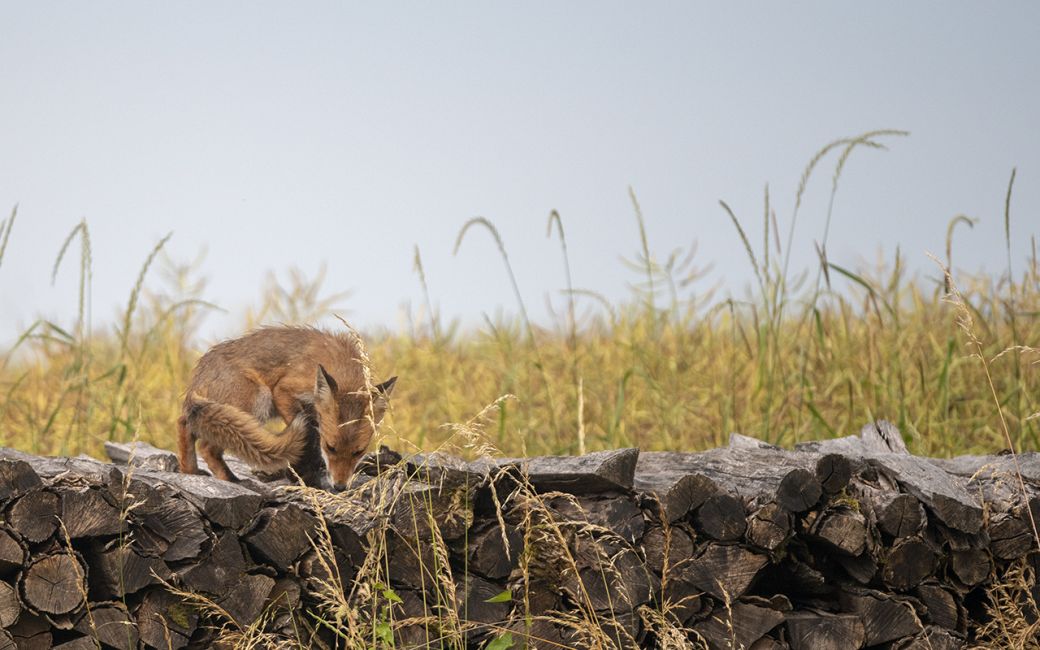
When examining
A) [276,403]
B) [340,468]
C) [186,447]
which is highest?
[276,403]

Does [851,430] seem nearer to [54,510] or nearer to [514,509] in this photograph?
[514,509]

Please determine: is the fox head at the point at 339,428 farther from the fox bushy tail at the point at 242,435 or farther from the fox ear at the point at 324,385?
the fox bushy tail at the point at 242,435

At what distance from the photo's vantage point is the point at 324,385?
16.1 ft

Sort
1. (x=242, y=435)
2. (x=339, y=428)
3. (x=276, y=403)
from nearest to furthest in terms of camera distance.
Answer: (x=242, y=435)
(x=339, y=428)
(x=276, y=403)

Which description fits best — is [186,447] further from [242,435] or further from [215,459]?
[242,435]

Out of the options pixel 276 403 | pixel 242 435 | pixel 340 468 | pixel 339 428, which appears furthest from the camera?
pixel 276 403

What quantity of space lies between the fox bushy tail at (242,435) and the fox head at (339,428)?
0.14 meters

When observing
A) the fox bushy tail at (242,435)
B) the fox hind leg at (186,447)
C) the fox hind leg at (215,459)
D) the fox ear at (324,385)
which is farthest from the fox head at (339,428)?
the fox hind leg at (186,447)

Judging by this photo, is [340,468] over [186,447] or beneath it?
beneath

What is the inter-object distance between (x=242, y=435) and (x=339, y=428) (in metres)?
0.46

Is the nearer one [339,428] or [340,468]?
[339,428]

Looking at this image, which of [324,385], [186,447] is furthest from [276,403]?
[186,447]

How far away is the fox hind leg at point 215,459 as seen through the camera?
193 inches

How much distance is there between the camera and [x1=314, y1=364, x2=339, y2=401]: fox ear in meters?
4.88
